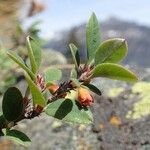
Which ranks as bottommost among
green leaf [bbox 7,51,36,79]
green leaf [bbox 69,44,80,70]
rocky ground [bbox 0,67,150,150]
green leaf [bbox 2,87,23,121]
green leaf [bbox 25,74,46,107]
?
rocky ground [bbox 0,67,150,150]

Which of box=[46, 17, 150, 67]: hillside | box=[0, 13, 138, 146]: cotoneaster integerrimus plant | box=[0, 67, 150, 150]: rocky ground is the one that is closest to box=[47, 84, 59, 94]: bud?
box=[0, 13, 138, 146]: cotoneaster integerrimus plant

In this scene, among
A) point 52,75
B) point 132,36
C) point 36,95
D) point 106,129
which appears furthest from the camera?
point 132,36

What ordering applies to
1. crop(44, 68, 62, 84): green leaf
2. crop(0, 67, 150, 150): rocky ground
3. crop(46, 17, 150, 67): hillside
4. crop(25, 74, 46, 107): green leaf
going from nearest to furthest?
1. crop(25, 74, 46, 107): green leaf
2. crop(44, 68, 62, 84): green leaf
3. crop(0, 67, 150, 150): rocky ground
4. crop(46, 17, 150, 67): hillside

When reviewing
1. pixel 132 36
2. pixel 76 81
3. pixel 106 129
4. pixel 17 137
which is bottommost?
pixel 132 36

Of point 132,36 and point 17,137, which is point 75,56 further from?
point 132,36

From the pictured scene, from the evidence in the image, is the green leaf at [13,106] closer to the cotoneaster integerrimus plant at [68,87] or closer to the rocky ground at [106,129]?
the cotoneaster integerrimus plant at [68,87]

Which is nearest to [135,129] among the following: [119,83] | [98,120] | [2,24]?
[98,120]

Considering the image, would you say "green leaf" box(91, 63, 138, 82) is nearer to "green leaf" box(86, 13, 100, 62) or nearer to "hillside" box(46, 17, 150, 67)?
"green leaf" box(86, 13, 100, 62)

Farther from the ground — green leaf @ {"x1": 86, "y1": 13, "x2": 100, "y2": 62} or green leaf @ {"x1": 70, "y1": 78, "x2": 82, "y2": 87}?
green leaf @ {"x1": 86, "y1": 13, "x2": 100, "y2": 62}

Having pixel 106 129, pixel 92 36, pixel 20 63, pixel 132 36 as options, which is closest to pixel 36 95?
pixel 20 63
